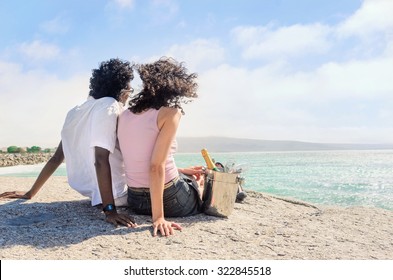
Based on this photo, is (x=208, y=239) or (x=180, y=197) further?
(x=180, y=197)

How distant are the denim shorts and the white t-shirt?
0.33m

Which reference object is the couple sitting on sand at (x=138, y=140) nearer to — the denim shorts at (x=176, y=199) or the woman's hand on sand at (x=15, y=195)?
the denim shorts at (x=176, y=199)

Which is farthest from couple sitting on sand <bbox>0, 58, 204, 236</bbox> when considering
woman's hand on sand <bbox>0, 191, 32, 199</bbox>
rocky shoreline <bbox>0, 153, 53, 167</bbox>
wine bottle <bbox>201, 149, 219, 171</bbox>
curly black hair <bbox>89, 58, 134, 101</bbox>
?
rocky shoreline <bbox>0, 153, 53, 167</bbox>

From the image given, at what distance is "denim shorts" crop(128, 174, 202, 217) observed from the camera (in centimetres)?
373

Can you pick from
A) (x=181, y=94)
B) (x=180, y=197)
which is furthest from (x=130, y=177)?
(x=181, y=94)

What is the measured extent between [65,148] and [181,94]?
157cm

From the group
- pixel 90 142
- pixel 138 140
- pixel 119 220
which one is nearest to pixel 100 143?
pixel 90 142

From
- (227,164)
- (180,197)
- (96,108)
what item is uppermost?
(96,108)

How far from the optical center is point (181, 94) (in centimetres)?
356

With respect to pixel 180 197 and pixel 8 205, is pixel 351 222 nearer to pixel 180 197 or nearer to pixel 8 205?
pixel 180 197

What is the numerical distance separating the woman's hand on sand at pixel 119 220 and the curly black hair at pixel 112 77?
1.12 metres

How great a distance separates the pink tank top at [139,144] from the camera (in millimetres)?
3482

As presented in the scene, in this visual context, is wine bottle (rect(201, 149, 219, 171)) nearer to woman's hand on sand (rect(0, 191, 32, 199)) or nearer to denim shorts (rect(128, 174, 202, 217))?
denim shorts (rect(128, 174, 202, 217))
